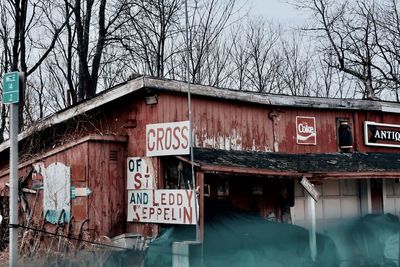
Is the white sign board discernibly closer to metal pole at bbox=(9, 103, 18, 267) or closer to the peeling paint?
the peeling paint

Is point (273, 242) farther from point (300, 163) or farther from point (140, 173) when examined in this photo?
point (140, 173)

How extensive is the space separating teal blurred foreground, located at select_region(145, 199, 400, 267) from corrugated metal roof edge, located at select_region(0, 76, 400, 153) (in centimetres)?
236

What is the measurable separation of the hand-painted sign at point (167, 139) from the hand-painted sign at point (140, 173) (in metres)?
0.24

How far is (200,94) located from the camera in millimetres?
11906

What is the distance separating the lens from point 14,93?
724 cm

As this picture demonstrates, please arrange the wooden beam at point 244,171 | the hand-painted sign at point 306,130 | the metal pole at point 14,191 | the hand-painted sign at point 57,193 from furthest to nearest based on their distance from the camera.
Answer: the hand-painted sign at point 306,130
the hand-painted sign at point 57,193
the wooden beam at point 244,171
the metal pole at point 14,191

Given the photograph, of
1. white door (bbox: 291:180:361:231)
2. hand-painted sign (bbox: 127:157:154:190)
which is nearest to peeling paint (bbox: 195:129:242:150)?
hand-painted sign (bbox: 127:157:154:190)

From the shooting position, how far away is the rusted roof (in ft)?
36.3

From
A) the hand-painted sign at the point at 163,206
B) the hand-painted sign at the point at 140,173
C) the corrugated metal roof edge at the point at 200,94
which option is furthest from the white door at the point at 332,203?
the hand-painted sign at the point at 140,173

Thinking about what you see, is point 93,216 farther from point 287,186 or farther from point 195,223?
point 287,186

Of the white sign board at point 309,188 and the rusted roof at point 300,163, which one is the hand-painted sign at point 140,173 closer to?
the rusted roof at point 300,163

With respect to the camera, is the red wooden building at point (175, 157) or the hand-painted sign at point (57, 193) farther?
the hand-painted sign at point (57, 193)

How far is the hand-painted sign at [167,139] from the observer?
11130mm

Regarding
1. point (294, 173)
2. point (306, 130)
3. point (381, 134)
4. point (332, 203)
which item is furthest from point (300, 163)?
point (381, 134)
